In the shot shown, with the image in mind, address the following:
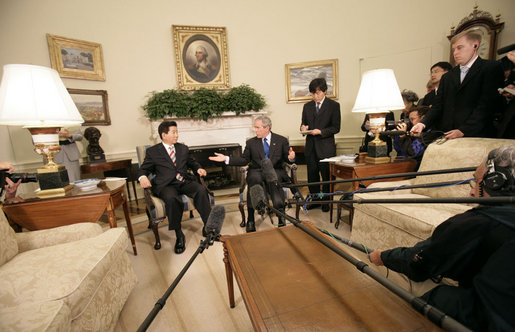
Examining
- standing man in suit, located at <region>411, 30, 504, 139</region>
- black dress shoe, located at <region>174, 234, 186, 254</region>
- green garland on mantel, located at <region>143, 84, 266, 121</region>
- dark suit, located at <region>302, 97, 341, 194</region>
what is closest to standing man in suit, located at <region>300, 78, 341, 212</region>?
dark suit, located at <region>302, 97, 341, 194</region>

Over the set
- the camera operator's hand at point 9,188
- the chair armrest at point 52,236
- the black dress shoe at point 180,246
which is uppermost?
the camera operator's hand at point 9,188

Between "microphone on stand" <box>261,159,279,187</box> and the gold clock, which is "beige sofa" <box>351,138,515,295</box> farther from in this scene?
the gold clock

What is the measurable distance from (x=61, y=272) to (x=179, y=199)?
1.42 metres

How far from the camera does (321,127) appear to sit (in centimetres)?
352

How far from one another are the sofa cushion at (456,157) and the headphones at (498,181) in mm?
1202

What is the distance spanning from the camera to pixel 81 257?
1.39 meters

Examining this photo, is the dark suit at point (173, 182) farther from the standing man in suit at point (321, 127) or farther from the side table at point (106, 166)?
the standing man in suit at point (321, 127)

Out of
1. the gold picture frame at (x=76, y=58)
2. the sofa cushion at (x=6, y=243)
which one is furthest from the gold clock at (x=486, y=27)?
the gold picture frame at (x=76, y=58)

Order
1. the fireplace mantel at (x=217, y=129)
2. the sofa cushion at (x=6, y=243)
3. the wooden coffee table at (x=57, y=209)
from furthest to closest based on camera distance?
the fireplace mantel at (x=217, y=129), the wooden coffee table at (x=57, y=209), the sofa cushion at (x=6, y=243)

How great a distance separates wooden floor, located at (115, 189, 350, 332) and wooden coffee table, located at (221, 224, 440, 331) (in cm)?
48

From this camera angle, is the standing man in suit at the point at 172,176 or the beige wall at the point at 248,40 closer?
the standing man in suit at the point at 172,176

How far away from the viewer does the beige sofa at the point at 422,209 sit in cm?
170

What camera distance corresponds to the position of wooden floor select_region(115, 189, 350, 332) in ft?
5.21

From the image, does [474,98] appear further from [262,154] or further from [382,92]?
[262,154]
